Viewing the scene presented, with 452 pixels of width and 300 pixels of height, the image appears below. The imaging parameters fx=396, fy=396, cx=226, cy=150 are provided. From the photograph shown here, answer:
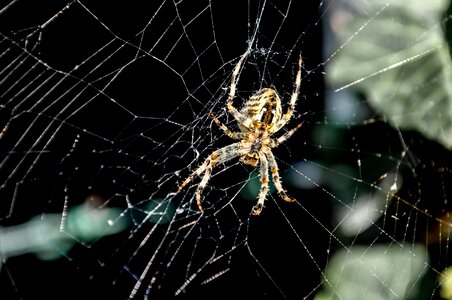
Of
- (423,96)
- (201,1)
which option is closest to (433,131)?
(423,96)

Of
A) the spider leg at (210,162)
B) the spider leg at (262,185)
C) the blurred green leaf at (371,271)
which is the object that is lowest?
A: the blurred green leaf at (371,271)

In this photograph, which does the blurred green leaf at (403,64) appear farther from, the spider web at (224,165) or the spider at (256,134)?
the spider at (256,134)

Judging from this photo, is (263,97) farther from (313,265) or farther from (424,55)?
(313,265)

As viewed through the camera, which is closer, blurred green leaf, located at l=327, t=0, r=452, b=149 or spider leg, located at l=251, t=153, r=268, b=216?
blurred green leaf, located at l=327, t=0, r=452, b=149

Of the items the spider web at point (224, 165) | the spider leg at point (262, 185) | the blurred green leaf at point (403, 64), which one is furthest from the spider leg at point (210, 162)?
the blurred green leaf at point (403, 64)

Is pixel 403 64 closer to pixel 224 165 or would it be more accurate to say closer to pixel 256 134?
pixel 256 134

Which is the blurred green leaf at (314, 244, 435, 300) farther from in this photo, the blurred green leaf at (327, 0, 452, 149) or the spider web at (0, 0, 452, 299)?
the blurred green leaf at (327, 0, 452, 149)

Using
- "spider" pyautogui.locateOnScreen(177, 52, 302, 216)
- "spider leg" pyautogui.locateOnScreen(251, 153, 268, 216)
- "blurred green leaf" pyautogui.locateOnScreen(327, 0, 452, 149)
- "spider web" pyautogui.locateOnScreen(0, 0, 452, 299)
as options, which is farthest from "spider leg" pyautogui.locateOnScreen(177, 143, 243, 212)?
"blurred green leaf" pyautogui.locateOnScreen(327, 0, 452, 149)
